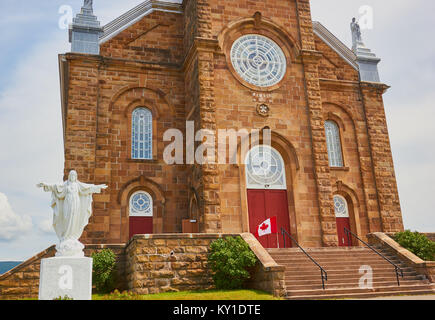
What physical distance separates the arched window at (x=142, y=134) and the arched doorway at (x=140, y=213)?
191 cm

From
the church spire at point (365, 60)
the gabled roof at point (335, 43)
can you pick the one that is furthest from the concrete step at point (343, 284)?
the gabled roof at point (335, 43)

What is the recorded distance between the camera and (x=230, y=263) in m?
14.0

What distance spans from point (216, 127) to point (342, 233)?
29.3ft

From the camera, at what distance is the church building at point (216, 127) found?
19.8m

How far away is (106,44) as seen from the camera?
74.1ft

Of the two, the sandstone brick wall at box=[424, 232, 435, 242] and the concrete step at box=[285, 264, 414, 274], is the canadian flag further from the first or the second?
the sandstone brick wall at box=[424, 232, 435, 242]

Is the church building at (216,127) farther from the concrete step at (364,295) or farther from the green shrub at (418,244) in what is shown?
the concrete step at (364,295)

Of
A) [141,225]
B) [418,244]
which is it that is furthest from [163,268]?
[418,244]

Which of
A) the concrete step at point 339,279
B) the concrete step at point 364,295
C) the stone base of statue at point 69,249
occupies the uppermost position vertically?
the stone base of statue at point 69,249

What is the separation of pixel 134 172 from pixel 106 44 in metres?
6.78

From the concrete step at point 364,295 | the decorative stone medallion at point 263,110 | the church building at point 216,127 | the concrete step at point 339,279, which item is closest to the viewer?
the concrete step at point 364,295

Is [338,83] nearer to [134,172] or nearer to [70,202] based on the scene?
[134,172]

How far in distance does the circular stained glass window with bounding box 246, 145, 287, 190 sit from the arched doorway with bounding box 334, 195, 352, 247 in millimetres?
4550

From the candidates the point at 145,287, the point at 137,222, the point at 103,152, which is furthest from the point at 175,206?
the point at 145,287
